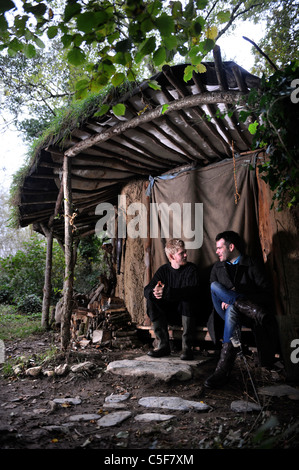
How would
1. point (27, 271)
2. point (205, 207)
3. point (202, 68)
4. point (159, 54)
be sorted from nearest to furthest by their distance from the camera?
point (159, 54) → point (202, 68) → point (205, 207) → point (27, 271)

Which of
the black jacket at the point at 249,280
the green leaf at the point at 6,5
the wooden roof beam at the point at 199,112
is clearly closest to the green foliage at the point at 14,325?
the black jacket at the point at 249,280

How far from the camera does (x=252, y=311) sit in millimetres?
3299

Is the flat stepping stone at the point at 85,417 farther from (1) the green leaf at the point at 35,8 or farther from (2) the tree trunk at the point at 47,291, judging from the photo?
(2) the tree trunk at the point at 47,291

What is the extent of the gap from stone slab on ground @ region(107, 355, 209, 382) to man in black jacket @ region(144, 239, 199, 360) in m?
0.17

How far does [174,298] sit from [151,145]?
2457mm

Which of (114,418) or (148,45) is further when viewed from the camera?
(114,418)

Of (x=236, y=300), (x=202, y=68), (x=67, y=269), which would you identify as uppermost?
(x=202, y=68)

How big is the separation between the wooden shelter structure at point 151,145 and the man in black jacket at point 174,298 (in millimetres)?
823

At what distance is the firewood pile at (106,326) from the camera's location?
208 inches

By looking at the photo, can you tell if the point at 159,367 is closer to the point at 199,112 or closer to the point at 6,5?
the point at 199,112

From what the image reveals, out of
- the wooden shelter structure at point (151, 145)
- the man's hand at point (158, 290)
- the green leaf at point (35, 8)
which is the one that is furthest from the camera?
the man's hand at point (158, 290)

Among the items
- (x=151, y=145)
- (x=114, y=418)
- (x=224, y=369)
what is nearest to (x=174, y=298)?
(x=224, y=369)

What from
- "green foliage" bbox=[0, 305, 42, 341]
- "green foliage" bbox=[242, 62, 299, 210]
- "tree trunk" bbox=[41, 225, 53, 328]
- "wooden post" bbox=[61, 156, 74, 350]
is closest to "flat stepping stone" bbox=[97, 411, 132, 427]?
"wooden post" bbox=[61, 156, 74, 350]

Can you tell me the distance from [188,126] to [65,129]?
5.90 ft
